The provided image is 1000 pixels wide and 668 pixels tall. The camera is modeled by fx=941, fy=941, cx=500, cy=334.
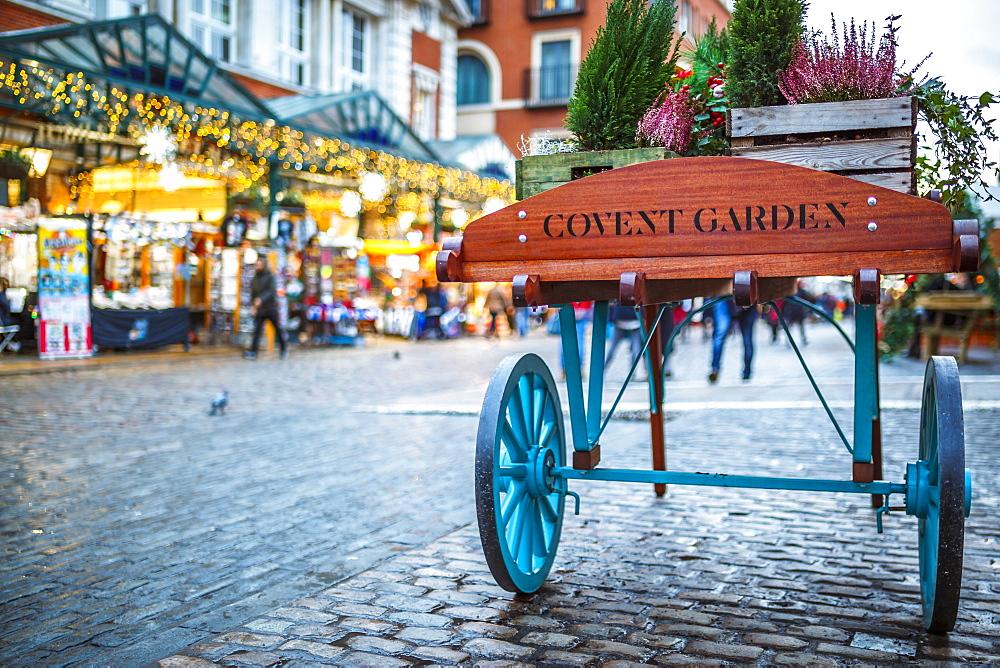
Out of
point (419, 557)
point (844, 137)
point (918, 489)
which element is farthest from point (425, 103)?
point (918, 489)

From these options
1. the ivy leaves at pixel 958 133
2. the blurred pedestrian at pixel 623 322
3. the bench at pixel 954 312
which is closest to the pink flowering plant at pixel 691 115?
the ivy leaves at pixel 958 133

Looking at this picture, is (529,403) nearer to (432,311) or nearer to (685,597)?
(685,597)

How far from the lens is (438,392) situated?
1109 cm

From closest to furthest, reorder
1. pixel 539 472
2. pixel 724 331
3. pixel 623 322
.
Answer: pixel 539 472 → pixel 724 331 → pixel 623 322

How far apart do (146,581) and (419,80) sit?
88.8ft

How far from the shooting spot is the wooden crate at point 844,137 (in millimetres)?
2902

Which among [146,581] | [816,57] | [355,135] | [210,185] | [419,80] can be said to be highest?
[419,80]

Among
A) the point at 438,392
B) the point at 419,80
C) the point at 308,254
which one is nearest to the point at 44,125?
the point at 308,254

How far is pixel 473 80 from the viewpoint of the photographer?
1523 inches

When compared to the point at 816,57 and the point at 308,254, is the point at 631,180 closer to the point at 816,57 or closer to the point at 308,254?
the point at 816,57

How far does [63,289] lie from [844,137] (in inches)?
534

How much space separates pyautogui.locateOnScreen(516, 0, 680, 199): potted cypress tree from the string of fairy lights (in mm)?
11267

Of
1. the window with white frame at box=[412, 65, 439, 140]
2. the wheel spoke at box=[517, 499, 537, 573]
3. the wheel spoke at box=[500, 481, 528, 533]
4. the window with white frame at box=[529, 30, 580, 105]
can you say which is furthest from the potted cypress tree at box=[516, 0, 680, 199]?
the window with white frame at box=[529, 30, 580, 105]

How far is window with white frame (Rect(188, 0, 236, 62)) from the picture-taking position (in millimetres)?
21359
